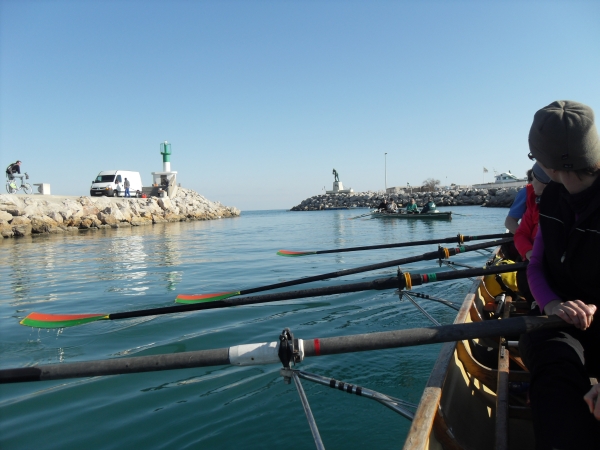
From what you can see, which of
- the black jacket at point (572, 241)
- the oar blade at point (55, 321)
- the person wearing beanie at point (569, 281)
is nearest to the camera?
the person wearing beanie at point (569, 281)

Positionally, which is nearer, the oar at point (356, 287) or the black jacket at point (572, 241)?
the black jacket at point (572, 241)

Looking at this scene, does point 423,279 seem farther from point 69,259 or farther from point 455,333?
point 69,259

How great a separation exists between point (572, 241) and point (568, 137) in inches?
20.3

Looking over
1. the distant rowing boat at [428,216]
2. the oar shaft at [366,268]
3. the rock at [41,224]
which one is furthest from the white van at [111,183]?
the oar shaft at [366,268]

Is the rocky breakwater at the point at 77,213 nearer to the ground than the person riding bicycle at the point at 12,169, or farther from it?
nearer to the ground

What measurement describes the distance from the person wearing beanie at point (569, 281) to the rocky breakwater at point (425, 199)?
4856cm

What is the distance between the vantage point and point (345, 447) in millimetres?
3148

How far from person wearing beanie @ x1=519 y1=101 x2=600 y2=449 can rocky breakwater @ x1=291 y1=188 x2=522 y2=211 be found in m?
48.6

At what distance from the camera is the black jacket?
6.50ft

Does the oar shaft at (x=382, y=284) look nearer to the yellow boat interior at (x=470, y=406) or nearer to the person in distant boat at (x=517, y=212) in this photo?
the yellow boat interior at (x=470, y=406)

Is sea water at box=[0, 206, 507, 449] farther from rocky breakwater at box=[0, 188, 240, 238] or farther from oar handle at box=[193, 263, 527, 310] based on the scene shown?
rocky breakwater at box=[0, 188, 240, 238]

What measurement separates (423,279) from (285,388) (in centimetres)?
170

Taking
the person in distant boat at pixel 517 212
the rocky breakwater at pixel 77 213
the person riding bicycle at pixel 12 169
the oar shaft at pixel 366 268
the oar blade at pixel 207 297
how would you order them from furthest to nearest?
the person riding bicycle at pixel 12 169 → the rocky breakwater at pixel 77 213 → the oar blade at pixel 207 297 → the oar shaft at pixel 366 268 → the person in distant boat at pixel 517 212

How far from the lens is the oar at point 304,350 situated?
2.05 metres
